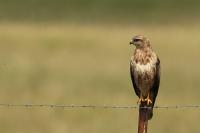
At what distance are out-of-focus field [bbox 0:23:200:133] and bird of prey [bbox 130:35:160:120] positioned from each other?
1.53 metres

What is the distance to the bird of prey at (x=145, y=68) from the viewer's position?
31.9 ft

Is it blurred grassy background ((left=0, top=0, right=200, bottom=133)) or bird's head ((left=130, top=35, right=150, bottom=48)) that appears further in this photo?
blurred grassy background ((left=0, top=0, right=200, bottom=133))

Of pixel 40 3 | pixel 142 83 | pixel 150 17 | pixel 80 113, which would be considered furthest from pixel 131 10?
pixel 142 83

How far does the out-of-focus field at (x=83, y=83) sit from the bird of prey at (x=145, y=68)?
1.53 meters

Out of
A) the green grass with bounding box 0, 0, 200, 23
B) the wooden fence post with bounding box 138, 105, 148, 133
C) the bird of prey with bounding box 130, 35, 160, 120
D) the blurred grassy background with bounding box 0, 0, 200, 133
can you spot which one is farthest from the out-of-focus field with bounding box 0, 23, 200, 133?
the green grass with bounding box 0, 0, 200, 23

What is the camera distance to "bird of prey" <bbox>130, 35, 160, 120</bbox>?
9711 mm

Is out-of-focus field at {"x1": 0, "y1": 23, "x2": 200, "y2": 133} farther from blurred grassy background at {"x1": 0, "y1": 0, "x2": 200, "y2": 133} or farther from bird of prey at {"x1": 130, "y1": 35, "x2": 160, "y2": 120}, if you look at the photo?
bird of prey at {"x1": 130, "y1": 35, "x2": 160, "y2": 120}

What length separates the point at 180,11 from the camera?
174 feet

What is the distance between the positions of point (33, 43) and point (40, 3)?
2721 centimetres

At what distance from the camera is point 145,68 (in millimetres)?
9750

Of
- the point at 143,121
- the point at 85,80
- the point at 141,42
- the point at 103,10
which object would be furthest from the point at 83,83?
the point at 103,10

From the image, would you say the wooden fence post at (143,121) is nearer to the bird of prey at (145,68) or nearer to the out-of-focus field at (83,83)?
the bird of prey at (145,68)

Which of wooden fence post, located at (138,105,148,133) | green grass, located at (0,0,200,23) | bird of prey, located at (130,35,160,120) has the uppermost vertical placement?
green grass, located at (0,0,200,23)

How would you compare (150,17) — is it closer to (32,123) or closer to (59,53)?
(59,53)
